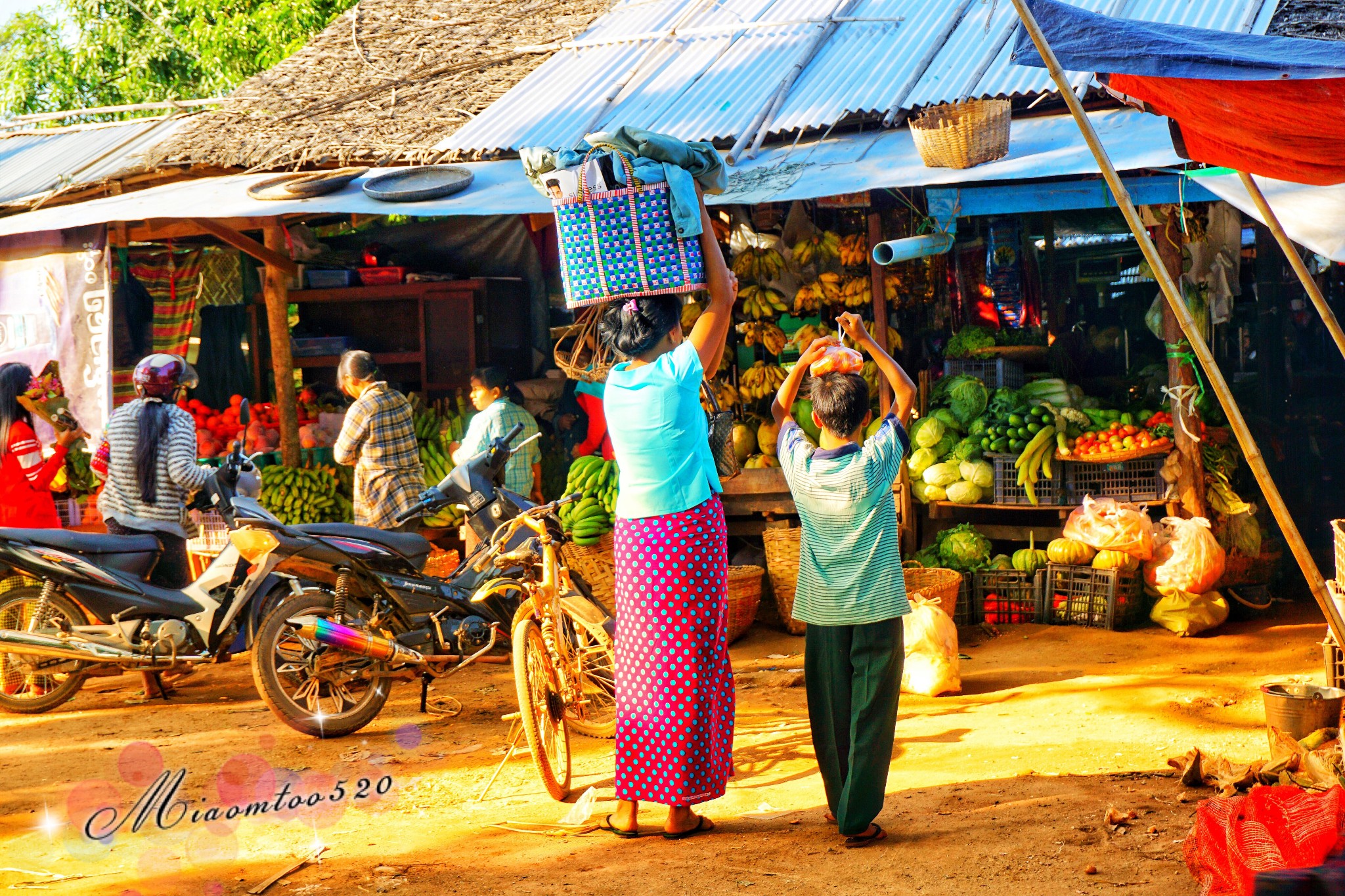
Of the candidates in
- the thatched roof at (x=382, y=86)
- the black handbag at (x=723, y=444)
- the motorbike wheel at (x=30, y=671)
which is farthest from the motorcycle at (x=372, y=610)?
the thatched roof at (x=382, y=86)

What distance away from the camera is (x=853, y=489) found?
3.99 meters

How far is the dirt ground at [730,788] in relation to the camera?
389 centimetres

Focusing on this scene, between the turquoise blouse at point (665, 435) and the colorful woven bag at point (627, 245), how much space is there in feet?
0.82

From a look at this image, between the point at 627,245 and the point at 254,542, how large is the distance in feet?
9.03

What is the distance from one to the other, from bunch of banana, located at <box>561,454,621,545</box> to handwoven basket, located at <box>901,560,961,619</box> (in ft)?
6.39

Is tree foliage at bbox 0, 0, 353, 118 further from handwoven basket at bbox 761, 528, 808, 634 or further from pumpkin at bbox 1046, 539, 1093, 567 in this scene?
pumpkin at bbox 1046, 539, 1093, 567

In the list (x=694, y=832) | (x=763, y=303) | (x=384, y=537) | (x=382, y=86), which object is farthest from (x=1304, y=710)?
(x=382, y=86)

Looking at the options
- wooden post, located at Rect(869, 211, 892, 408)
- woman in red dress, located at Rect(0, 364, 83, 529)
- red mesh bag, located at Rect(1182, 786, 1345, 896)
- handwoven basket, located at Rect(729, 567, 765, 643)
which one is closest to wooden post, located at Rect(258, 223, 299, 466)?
woman in red dress, located at Rect(0, 364, 83, 529)

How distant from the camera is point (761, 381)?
827 cm

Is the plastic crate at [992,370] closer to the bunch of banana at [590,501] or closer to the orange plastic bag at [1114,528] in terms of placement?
the orange plastic bag at [1114,528]

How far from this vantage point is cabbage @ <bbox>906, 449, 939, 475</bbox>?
310 inches

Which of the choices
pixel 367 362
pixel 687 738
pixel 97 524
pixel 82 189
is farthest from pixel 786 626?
pixel 82 189

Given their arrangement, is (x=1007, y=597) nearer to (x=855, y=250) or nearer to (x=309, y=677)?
(x=855, y=250)

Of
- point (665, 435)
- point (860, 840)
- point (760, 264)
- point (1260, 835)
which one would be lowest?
point (860, 840)
